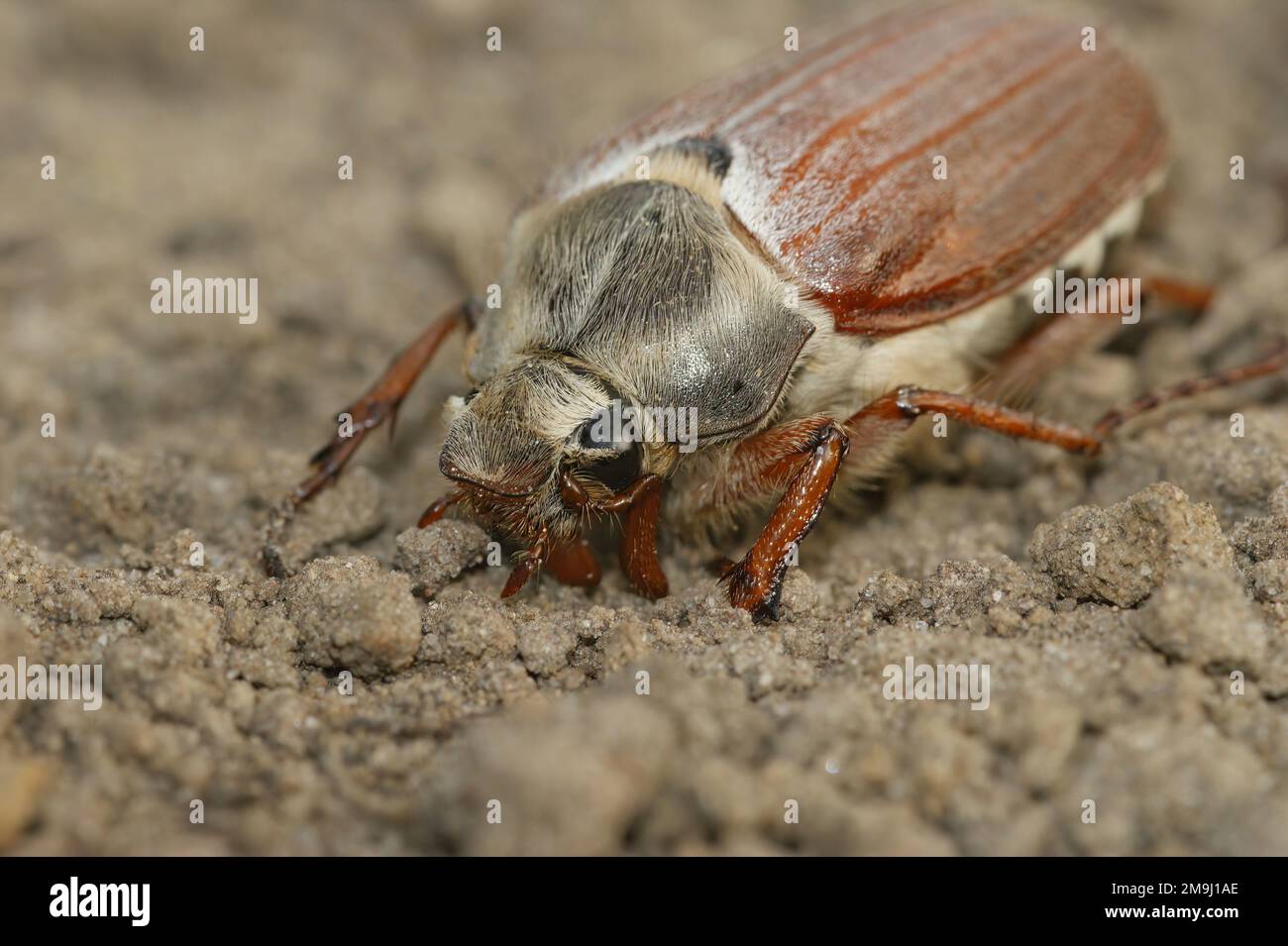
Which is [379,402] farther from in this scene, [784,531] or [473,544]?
[784,531]

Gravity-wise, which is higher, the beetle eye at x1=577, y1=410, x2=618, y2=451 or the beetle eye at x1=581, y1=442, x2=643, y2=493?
the beetle eye at x1=577, y1=410, x2=618, y2=451

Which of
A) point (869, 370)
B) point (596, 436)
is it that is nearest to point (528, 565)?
point (596, 436)

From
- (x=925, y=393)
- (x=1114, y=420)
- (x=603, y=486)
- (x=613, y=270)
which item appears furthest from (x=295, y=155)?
(x=1114, y=420)

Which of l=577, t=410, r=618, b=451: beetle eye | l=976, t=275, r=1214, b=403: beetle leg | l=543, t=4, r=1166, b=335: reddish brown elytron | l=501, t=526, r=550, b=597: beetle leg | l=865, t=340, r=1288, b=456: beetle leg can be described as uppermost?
l=543, t=4, r=1166, b=335: reddish brown elytron

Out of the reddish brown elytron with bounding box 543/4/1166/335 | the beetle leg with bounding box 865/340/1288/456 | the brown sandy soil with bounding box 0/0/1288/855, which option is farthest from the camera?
the reddish brown elytron with bounding box 543/4/1166/335

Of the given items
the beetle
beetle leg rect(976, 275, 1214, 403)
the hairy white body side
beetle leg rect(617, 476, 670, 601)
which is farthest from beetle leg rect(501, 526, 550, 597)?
beetle leg rect(976, 275, 1214, 403)

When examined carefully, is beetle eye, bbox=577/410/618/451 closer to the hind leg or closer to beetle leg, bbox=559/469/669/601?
beetle leg, bbox=559/469/669/601
